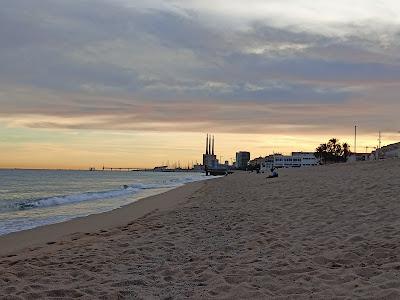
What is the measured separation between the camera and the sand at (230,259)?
16.5 ft

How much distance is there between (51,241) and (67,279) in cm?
454

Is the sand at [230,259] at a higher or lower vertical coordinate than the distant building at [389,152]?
lower

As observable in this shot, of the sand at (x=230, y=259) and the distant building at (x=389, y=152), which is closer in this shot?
the sand at (x=230, y=259)

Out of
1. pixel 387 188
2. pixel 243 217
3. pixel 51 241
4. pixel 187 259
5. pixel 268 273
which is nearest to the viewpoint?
pixel 268 273

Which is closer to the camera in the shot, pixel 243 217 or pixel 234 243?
pixel 234 243

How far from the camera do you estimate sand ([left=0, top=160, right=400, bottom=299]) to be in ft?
16.5

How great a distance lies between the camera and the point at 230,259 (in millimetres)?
6598

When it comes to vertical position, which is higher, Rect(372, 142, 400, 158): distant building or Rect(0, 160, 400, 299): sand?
Rect(372, 142, 400, 158): distant building

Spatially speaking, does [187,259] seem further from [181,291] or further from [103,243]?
[103,243]

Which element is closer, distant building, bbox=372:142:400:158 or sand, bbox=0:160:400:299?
sand, bbox=0:160:400:299

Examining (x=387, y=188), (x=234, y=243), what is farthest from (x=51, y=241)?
(x=387, y=188)

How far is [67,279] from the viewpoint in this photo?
579 cm

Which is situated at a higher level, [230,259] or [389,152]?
[389,152]

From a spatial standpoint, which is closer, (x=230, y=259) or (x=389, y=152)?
(x=230, y=259)
